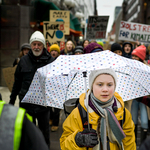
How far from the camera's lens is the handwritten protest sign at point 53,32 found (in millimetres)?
7945

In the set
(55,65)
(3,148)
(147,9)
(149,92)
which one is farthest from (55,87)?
(147,9)

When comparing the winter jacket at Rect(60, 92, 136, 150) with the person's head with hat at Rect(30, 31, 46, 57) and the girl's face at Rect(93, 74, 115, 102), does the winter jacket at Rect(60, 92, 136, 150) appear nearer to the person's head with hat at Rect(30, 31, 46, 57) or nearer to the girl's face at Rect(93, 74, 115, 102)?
the girl's face at Rect(93, 74, 115, 102)

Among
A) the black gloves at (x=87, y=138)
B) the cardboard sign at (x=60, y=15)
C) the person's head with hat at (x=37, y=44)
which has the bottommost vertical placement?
the black gloves at (x=87, y=138)

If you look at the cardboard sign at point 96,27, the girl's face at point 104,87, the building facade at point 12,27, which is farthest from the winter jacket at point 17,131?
the building facade at point 12,27

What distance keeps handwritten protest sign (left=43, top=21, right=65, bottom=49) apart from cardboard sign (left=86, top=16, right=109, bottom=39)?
180cm

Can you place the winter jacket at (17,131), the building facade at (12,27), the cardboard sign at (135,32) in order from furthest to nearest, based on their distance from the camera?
the building facade at (12,27)
the cardboard sign at (135,32)
the winter jacket at (17,131)


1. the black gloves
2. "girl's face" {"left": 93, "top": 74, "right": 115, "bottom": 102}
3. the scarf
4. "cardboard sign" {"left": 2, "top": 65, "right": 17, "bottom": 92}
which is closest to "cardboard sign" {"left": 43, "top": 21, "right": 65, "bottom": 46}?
"cardboard sign" {"left": 2, "top": 65, "right": 17, "bottom": 92}

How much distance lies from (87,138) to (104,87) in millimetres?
528

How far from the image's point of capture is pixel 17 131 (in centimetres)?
102

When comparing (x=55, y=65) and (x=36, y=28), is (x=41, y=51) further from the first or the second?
(x=36, y=28)

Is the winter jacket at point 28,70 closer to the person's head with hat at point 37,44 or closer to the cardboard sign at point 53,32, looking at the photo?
the person's head with hat at point 37,44

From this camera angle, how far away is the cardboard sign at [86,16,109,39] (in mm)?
9219

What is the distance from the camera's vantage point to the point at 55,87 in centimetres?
279

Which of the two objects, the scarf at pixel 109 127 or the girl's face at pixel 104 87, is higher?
the girl's face at pixel 104 87
